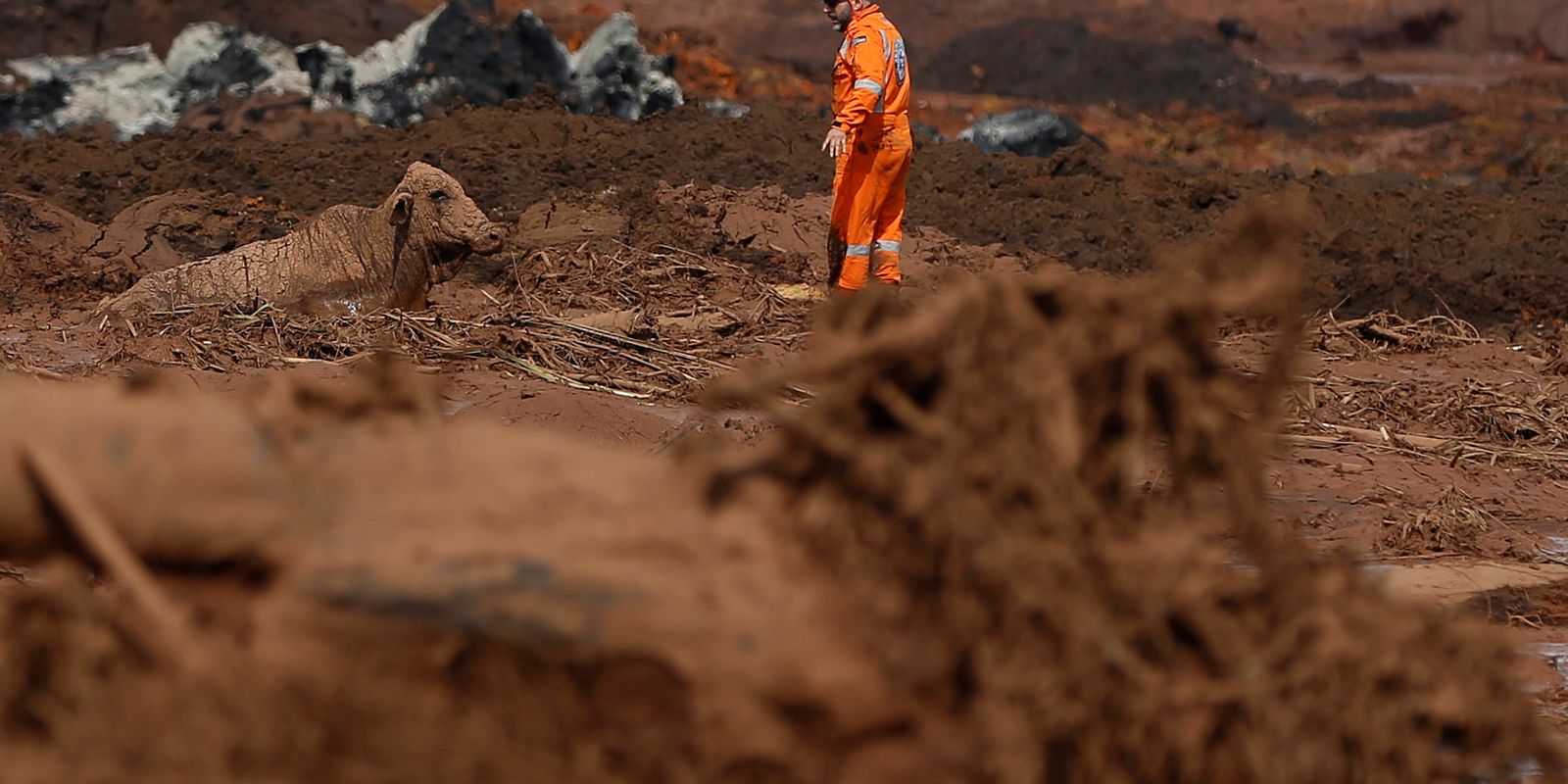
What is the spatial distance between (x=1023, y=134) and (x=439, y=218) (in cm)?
929

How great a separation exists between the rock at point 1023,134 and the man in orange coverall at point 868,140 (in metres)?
7.93

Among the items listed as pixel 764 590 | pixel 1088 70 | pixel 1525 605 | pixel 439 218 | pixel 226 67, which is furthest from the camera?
pixel 1088 70

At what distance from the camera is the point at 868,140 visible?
10062mm

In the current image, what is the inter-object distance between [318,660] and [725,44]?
94.1ft

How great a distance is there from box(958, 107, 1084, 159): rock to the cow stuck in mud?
8.55m

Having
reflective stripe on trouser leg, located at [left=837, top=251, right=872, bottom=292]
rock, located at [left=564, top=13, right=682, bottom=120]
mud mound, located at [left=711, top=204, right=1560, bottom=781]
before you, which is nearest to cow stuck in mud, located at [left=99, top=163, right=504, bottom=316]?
reflective stripe on trouser leg, located at [left=837, top=251, right=872, bottom=292]

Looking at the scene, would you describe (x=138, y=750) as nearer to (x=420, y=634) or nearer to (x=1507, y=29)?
(x=420, y=634)

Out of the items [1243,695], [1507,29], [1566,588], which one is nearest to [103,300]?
[1566,588]

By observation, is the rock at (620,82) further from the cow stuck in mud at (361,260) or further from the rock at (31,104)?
the cow stuck in mud at (361,260)

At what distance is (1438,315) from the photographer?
12.3 metres

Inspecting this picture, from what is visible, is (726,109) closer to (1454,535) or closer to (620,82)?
(620,82)

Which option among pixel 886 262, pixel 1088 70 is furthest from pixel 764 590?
pixel 1088 70

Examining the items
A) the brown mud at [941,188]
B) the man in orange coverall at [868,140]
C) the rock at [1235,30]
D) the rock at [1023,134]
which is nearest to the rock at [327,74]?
the brown mud at [941,188]

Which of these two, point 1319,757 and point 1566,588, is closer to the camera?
point 1319,757
